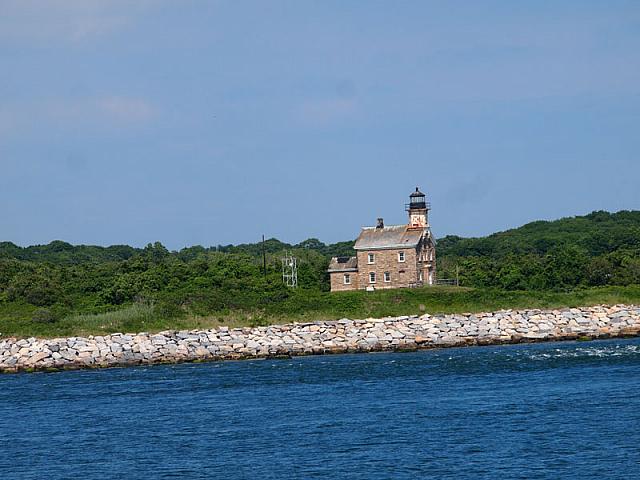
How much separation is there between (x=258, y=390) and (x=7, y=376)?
458 inches

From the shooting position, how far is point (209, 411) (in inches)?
1147

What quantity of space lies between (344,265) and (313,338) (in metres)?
16.3

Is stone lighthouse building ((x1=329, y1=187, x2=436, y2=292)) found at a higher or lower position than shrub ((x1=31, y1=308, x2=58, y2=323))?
higher

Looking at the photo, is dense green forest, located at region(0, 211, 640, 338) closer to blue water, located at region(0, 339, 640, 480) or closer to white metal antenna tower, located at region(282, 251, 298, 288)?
white metal antenna tower, located at region(282, 251, 298, 288)

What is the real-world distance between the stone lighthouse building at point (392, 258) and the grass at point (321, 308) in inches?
150

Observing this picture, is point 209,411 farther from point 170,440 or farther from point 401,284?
point 401,284

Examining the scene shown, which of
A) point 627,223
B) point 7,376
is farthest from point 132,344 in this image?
point 627,223

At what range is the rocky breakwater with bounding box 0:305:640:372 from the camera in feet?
138

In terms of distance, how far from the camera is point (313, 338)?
4431 cm

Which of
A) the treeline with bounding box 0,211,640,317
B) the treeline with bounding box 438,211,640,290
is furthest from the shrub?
the treeline with bounding box 438,211,640,290

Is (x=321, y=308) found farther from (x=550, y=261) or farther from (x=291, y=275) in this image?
(x=550, y=261)

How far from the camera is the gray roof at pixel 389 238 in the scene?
5850 centimetres

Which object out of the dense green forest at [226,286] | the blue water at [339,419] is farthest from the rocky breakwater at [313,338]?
the dense green forest at [226,286]

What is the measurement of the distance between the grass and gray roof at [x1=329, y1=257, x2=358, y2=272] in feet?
16.3
